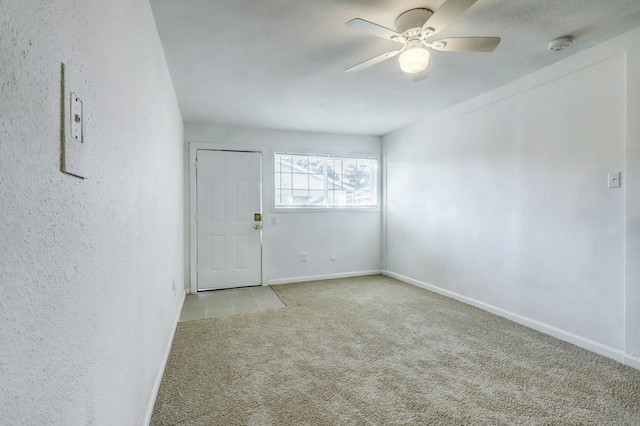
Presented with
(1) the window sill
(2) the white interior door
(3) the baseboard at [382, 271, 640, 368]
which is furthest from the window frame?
(3) the baseboard at [382, 271, 640, 368]

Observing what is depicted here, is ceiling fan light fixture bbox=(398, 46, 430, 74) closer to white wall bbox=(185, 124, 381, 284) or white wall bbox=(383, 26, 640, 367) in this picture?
white wall bbox=(383, 26, 640, 367)

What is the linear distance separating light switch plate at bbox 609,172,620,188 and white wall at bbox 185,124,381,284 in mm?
3128

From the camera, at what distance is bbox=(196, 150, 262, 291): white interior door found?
4.30 meters

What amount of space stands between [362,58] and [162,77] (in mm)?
1538

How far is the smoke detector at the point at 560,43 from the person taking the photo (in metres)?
2.25

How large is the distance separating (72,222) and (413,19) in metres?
2.07

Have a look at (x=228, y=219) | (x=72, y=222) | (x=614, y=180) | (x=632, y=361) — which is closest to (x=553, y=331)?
(x=632, y=361)

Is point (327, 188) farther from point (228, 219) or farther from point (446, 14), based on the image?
point (446, 14)

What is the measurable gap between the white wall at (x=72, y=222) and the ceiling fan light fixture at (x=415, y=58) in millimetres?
1515

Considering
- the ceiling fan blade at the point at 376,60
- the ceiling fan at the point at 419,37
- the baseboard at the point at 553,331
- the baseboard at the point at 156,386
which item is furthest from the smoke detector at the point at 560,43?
the baseboard at the point at 156,386

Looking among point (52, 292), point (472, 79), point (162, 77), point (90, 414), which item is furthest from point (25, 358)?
point (472, 79)

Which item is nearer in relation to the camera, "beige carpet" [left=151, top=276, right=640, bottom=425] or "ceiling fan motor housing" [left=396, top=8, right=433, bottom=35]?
"beige carpet" [left=151, top=276, right=640, bottom=425]

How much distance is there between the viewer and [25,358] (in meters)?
0.54

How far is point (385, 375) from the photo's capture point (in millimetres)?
2090
